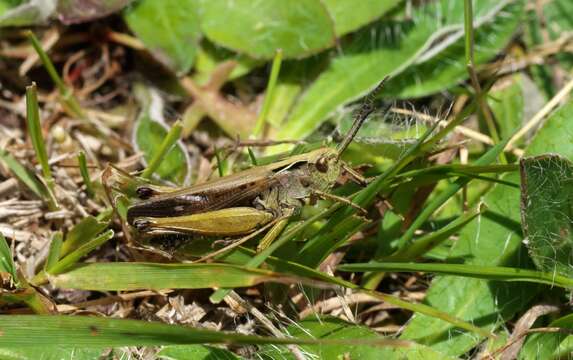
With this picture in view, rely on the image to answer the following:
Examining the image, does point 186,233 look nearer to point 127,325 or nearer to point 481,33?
point 127,325

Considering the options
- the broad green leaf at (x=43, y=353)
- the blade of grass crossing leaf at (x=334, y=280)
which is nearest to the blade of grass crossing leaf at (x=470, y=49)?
the blade of grass crossing leaf at (x=334, y=280)

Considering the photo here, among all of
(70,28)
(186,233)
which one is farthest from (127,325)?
(70,28)

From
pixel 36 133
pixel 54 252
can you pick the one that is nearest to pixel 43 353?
pixel 54 252

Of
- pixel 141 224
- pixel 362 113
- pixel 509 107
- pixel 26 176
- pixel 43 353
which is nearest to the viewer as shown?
pixel 43 353

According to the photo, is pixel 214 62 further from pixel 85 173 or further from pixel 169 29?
pixel 85 173

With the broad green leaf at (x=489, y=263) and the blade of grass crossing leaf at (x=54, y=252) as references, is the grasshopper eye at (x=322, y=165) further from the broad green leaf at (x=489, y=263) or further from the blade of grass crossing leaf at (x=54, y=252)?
the blade of grass crossing leaf at (x=54, y=252)

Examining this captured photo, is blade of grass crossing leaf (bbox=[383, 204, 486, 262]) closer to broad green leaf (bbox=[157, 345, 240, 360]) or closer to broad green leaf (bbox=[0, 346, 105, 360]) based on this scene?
broad green leaf (bbox=[157, 345, 240, 360])
